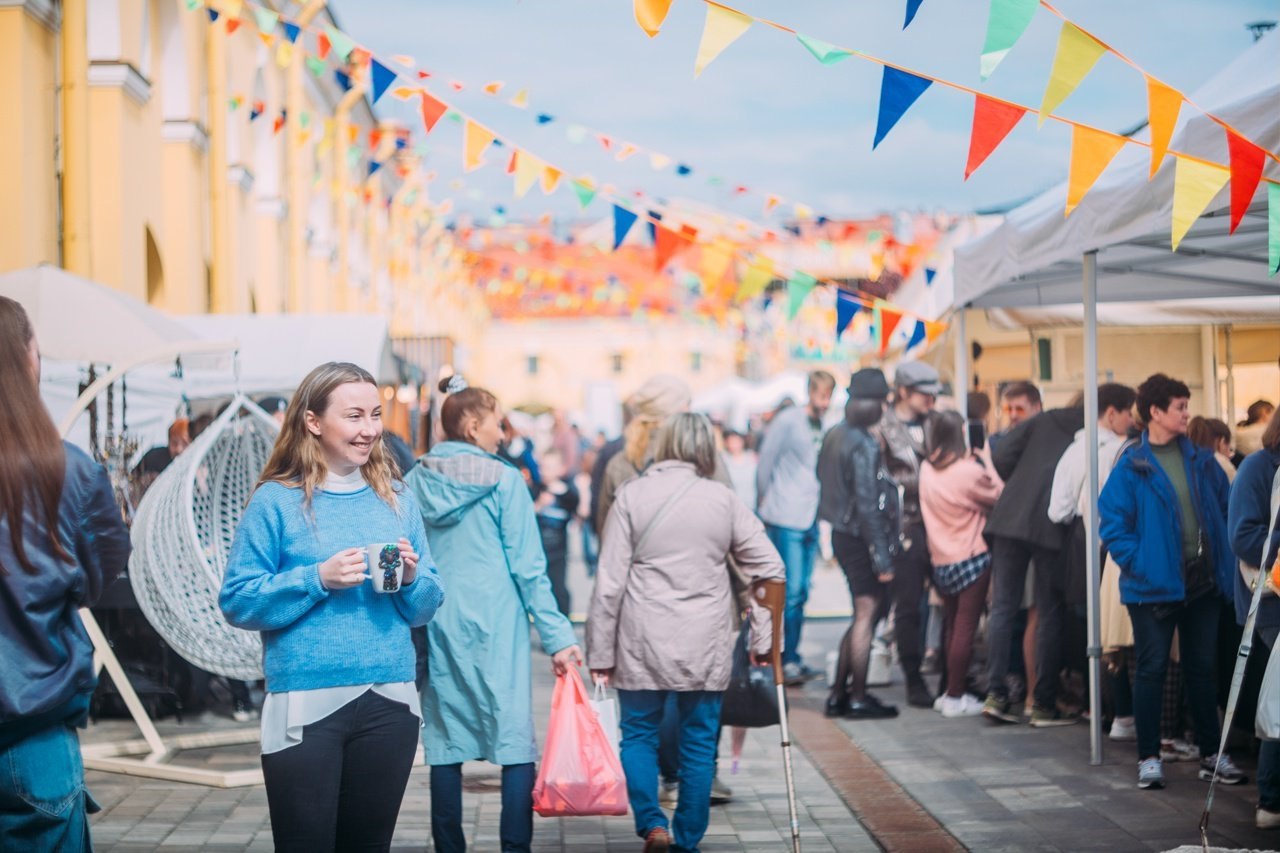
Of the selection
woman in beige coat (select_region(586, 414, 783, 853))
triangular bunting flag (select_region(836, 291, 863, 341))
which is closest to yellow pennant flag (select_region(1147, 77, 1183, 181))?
woman in beige coat (select_region(586, 414, 783, 853))

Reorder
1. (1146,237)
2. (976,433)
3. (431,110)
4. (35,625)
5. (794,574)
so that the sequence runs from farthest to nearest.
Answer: (976,433), (794,574), (431,110), (1146,237), (35,625)

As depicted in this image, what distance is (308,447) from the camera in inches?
152

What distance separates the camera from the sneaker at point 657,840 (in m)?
5.54

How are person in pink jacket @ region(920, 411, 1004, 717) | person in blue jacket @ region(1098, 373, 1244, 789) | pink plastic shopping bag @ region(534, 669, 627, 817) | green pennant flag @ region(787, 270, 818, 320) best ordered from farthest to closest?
green pennant flag @ region(787, 270, 818, 320) → person in pink jacket @ region(920, 411, 1004, 717) → person in blue jacket @ region(1098, 373, 1244, 789) → pink plastic shopping bag @ region(534, 669, 627, 817)

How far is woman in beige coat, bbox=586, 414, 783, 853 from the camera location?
18.4 feet

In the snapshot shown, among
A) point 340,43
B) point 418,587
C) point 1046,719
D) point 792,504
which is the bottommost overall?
point 1046,719

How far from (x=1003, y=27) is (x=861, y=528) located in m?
3.94

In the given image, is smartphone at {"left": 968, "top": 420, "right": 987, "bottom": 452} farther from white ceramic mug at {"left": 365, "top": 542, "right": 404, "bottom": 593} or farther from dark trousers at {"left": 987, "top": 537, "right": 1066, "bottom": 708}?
white ceramic mug at {"left": 365, "top": 542, "right": 404, "bottom": 593}

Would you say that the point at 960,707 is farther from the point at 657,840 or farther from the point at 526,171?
the point at 526,171

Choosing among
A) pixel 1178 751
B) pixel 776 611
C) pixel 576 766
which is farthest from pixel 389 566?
pixel 1178 751

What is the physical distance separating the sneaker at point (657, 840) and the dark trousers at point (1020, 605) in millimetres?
3705

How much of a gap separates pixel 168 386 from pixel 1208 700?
7712 mm

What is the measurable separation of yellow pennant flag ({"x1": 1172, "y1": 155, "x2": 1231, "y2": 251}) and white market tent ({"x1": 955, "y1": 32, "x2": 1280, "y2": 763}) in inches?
3.1

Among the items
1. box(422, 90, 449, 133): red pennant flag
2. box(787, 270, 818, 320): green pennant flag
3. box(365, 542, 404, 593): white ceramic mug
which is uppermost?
box(422, 90, 449, 133): red pennant flag
